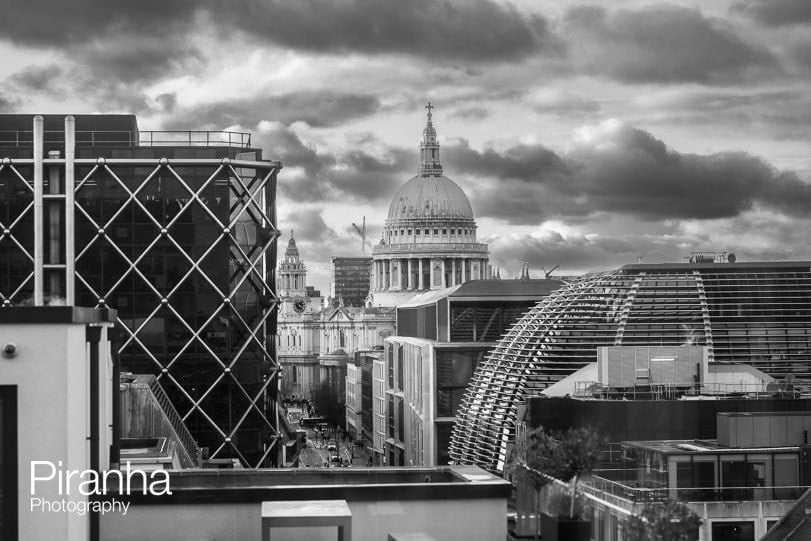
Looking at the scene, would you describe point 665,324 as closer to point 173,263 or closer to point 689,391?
point 689,391

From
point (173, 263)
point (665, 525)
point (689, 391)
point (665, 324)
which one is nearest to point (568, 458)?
point (665, 525)

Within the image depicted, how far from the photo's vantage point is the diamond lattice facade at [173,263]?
73.2 metres

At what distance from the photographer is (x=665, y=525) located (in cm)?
2111

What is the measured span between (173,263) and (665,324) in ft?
76.2

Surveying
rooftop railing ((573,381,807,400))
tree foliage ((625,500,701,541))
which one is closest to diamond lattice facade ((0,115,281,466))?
rooftop railing ((573,381,807,400))

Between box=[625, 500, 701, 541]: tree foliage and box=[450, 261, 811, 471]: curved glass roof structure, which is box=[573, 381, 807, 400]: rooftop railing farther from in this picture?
box=[625, 500, 701, 541]: tree foliage

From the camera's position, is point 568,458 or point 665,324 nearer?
point 568,458

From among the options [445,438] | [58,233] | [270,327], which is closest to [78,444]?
[58,233]

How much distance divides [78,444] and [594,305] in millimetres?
53468

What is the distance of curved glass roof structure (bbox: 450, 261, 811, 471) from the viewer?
6969 centimetres

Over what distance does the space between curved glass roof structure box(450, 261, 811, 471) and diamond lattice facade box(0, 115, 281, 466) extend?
40.1ft

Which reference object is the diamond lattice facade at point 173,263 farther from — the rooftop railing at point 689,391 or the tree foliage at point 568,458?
the tree foliage at point 568,458

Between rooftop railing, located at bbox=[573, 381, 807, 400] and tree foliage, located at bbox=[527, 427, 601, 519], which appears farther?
rooftop railing, located at bbox=[573, 381, 807, 400]

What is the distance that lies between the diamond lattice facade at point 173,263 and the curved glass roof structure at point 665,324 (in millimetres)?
12229
